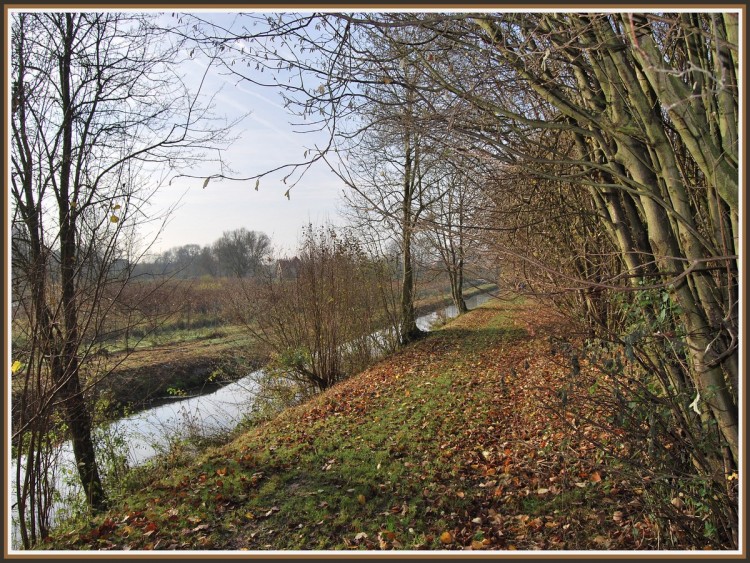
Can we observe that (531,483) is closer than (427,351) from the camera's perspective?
Yes

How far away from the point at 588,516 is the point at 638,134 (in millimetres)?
2811

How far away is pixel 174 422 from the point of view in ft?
33.1

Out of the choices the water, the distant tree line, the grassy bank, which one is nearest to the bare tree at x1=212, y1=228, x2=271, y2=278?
the distant tree line

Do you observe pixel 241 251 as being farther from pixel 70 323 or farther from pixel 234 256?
pixel 70 323

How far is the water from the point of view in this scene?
7.83 m

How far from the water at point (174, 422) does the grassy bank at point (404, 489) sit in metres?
1.45

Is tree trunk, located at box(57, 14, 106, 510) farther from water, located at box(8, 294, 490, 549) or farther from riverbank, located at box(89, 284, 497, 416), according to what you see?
riverbank, located at box(89, 284, 497, 416)

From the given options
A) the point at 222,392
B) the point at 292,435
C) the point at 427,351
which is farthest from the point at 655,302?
the point at 222,392

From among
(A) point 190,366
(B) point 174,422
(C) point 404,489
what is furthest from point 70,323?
(A) point 190,366

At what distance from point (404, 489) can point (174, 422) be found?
7.22m

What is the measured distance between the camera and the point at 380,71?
342 centimetres

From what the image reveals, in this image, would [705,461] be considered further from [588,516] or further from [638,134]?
[638,134]

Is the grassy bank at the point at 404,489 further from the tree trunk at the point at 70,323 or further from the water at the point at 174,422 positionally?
the water at the point at 174,422

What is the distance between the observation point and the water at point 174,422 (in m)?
7.83
